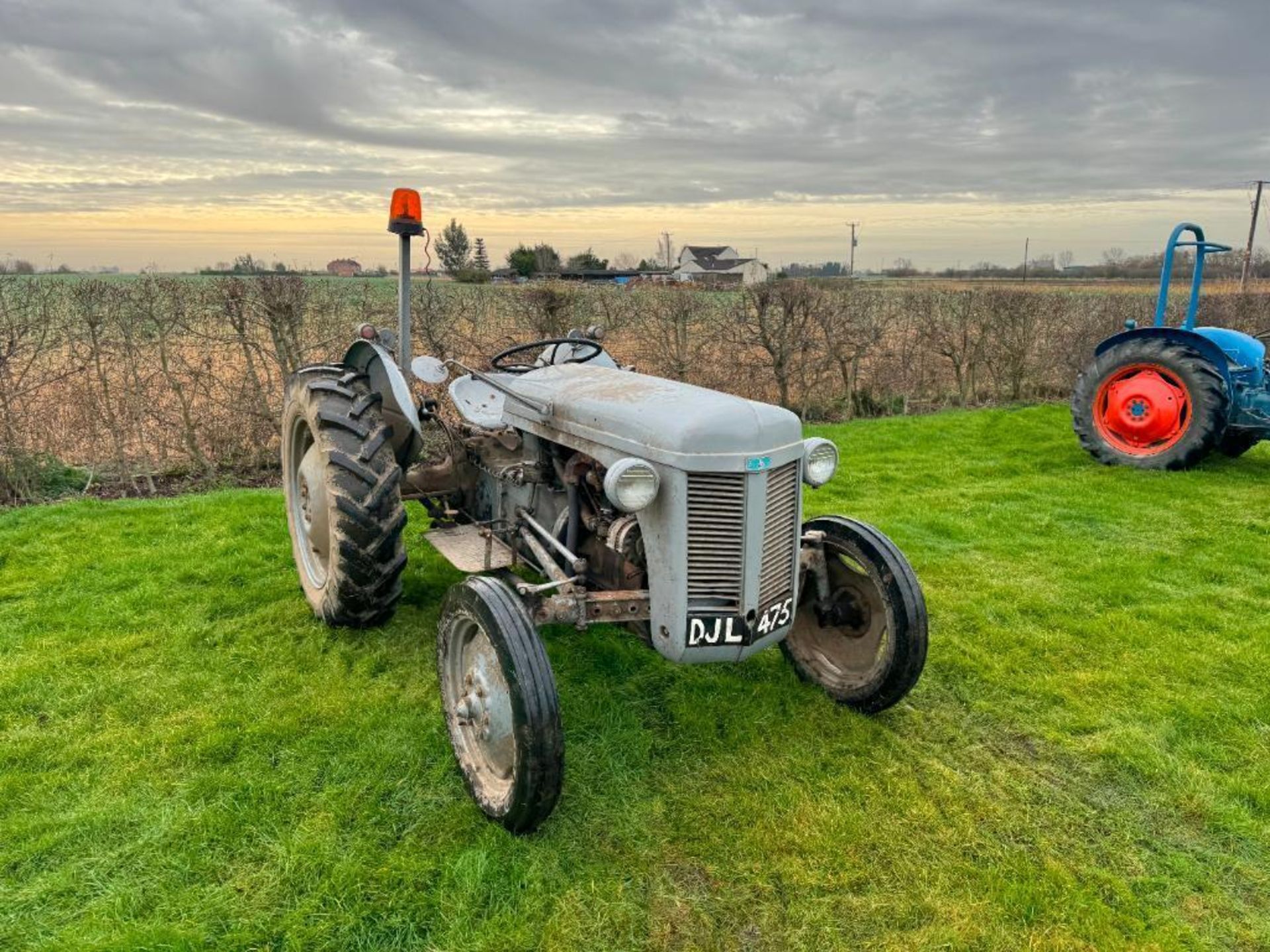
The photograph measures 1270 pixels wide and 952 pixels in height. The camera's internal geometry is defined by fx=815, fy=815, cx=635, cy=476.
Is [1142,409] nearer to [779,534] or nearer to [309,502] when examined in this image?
[779,534]

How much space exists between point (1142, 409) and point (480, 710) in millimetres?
7091

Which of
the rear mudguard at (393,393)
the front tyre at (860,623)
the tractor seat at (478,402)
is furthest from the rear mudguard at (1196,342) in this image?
the rear mudguard at (393,393)

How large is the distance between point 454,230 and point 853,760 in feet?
105

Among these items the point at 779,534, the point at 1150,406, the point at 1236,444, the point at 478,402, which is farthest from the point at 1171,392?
the point at 478,402

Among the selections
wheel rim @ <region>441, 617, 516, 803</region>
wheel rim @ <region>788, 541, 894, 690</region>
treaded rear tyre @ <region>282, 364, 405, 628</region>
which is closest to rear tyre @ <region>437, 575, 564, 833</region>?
wheel rim @ <region>441, 617, 516, 803</region>

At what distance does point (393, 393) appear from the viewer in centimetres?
395

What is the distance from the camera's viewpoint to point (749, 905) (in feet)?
Result: 7.73

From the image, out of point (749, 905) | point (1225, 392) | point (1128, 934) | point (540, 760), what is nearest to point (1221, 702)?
point (1128, 934)

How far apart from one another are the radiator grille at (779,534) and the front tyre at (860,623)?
1.25 feet

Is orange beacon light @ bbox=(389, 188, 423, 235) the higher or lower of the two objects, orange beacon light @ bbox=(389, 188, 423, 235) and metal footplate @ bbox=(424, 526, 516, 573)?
the higher

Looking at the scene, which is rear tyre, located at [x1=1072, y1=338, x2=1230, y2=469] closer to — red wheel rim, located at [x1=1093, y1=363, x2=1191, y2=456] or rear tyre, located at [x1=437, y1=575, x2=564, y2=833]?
red wheel rim, located at [x1=1093, y1=363, x2=1191, y2=456]

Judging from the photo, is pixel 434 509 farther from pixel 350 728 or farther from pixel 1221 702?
pixel 1221 702

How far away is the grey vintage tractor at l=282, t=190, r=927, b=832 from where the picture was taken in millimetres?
2607

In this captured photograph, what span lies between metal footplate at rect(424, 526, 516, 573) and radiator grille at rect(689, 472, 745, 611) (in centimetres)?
123
